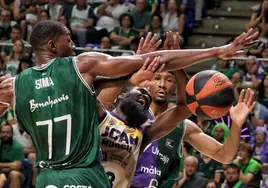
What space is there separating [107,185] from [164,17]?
32.2ft

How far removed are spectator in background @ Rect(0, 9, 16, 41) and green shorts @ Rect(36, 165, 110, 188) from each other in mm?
10439

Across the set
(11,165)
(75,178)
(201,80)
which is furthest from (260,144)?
(75,178)

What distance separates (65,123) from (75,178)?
1.28 feet

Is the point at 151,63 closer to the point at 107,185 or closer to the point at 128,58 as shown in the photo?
the point at 128,58

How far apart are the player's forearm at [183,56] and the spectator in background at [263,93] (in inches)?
260

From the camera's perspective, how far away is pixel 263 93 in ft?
38.5

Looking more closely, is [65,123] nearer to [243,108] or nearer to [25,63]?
[243,108]

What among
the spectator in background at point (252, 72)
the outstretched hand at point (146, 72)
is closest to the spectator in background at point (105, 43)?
the spectator in background at point (252, 72)

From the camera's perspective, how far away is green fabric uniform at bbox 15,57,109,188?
5016 millimetres

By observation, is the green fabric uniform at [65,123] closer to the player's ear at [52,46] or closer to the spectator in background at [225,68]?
the player's ear at [52,46]

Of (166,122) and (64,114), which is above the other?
(64,114)

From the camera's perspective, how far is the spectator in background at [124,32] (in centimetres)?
1430

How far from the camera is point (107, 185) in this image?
5.11 meters

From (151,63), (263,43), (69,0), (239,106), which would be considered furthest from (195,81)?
(69,0)
